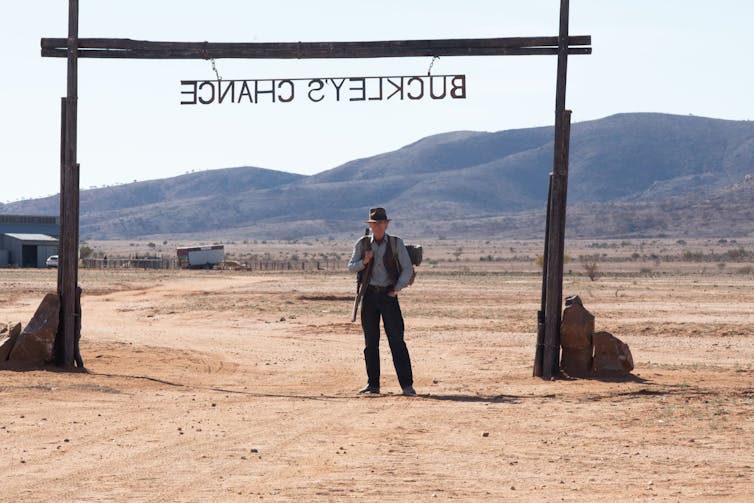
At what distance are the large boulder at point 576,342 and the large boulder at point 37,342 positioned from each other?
6.48 m

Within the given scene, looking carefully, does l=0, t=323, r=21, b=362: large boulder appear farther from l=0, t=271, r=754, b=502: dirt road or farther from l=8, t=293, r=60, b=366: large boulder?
l=0, t=271, r=754, b=502: dirt road

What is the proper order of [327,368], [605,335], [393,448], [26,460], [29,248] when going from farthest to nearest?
[29,248], [327,368], [605,335], [393,448], [26,460]

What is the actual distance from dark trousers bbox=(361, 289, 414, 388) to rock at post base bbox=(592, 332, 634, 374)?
2936mm

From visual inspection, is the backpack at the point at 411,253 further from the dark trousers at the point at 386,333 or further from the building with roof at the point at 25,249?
the building with roof at the point at 25,249

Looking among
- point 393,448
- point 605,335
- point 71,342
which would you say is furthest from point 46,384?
point 605,335

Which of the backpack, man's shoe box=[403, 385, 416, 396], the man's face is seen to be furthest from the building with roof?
man's shoe box=[403, 385, 416, 396]

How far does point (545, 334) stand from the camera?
15.1m

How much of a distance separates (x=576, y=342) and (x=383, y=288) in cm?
309

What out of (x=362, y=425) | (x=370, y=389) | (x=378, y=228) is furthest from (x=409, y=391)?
(x=362, y=425)

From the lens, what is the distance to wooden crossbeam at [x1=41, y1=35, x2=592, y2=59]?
1495cm

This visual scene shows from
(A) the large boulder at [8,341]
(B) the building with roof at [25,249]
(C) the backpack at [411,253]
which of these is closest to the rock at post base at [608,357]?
A: (C) the backpack at [411,253]

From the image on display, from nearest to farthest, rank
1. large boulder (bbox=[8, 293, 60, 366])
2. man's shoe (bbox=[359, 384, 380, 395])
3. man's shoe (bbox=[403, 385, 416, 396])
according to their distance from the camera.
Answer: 1. man's shoe (bbox=[403, 385, 416, 396])
2. man's shoe (bbox=[359, 384, 380, 395])
3. large boulder (bbox=[8, 293, 60, 366])

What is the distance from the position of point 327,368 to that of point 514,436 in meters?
7.13

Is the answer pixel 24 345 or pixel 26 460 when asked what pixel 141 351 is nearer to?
pixel 24 345
